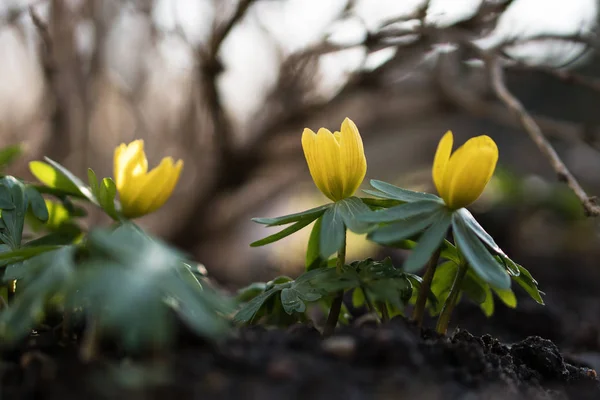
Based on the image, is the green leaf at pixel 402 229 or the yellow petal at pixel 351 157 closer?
the green leaf at pixel 402 229

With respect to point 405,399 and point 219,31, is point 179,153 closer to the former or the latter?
point 219,31

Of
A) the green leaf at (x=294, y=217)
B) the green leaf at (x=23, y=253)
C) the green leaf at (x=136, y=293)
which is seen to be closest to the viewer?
the green leaf at (x=136, y=293)

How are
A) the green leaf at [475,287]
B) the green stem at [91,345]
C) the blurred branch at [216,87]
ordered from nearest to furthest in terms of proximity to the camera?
the green stem at [91,345], the green leaf at [475,287], the blurred branch at [216,87]

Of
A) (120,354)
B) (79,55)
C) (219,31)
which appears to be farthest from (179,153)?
(120,354)

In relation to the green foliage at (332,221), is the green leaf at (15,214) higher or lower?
higher

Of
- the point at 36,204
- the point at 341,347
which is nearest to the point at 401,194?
the point at 341,347

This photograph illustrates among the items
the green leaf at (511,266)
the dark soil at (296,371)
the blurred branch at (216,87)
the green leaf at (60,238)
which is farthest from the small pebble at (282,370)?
the blurred branch at (216,87)

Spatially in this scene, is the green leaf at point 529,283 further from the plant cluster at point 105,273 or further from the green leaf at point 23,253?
the green leaf at point 23,253
